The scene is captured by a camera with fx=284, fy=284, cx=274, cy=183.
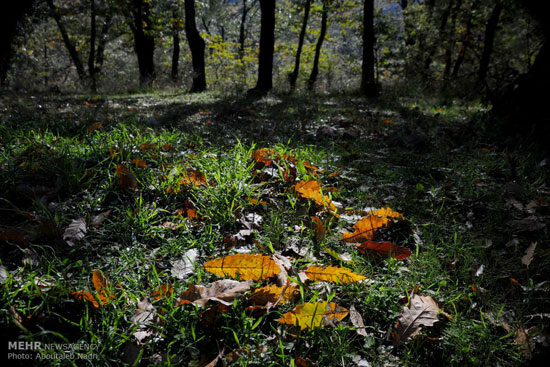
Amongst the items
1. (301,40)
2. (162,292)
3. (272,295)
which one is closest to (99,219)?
(162,292)

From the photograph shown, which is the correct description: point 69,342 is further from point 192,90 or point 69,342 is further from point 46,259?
point 192,90

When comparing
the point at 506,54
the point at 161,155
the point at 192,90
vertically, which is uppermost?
the point at 506,54

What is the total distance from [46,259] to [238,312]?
104cm

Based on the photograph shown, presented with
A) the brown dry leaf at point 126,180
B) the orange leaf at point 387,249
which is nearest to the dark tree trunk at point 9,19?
the brown dry leaf at point 126,180

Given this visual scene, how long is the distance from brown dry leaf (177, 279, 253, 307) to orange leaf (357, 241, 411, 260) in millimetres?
778

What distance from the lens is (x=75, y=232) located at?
5.47 ft

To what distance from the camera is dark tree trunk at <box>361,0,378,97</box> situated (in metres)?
8.64

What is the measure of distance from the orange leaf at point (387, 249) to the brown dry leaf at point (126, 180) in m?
1.67

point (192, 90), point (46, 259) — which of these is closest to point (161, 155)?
point (46, 259)

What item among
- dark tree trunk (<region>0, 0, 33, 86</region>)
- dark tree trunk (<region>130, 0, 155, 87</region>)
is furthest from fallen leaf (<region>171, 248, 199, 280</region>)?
dark tree trunk (<region>130, 0, 155, 87</region>)

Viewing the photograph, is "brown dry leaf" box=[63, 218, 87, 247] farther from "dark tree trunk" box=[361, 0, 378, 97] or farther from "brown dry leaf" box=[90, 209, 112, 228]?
"dark tree trunk" box=[361, 0, 378, 97]

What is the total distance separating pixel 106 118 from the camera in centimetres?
420

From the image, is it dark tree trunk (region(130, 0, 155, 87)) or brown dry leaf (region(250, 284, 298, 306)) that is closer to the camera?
brown dry leaf (region(250, 284, 298, 306))

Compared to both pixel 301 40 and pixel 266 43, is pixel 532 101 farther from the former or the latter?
pixel 301 40
